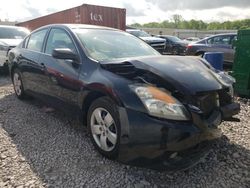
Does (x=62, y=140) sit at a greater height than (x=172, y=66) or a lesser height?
lesser

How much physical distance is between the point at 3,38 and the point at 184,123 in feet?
27.2

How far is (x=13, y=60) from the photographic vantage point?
5773 mm

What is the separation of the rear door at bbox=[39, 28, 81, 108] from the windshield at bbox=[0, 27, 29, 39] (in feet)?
18.4

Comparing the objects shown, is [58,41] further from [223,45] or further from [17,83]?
[223,45]

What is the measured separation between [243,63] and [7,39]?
7039mm

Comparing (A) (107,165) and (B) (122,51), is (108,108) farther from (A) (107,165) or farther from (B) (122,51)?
(B) (122,51)

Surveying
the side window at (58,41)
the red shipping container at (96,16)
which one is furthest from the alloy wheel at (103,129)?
the red shipping container at (96,16)

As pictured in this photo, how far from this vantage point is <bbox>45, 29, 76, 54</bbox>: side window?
3.98 meters

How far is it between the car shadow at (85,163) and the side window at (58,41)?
1152 mm

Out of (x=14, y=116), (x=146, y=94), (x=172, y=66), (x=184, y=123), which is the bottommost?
(x=14, y=116)

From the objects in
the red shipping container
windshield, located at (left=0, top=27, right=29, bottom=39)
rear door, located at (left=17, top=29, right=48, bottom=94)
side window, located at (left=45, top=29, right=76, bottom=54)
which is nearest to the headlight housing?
side window, located at (left=45, top=29, right=76, bottom=54)

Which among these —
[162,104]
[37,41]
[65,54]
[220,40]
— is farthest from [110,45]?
[220,40]

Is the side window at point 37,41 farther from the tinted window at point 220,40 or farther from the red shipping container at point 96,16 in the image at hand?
the red shipping container at point 96,16

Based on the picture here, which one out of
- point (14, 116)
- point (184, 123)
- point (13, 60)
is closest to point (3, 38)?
point (13, 60)
